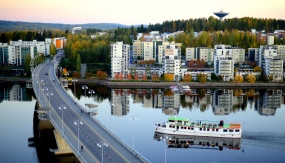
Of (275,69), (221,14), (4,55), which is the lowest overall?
(275,69)

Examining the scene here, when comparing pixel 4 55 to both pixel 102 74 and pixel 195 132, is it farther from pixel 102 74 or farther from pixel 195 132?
pixel 195 132

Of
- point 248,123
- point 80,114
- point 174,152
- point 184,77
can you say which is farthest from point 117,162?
point 184,77

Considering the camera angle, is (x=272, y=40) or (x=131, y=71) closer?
(x=131, y=71)

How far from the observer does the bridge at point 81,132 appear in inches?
262

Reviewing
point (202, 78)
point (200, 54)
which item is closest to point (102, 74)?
point (202, 78)

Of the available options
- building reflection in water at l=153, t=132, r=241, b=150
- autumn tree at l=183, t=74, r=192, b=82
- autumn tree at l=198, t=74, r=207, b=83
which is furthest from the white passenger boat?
autumn tree at l=183, t=74, r=192, b=82

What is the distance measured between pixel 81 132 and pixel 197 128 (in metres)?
2.81

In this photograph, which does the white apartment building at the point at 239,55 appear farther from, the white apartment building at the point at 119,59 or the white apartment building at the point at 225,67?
the white apartment building at the point at 119,59

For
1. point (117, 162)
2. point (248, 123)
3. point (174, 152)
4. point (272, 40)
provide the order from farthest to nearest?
point (272, 40) < point (248, 123) < point (174, 152) < point (117, 162)

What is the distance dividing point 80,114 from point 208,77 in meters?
8.69

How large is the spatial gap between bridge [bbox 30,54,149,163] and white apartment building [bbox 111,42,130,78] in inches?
215

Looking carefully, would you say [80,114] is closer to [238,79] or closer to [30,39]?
[238,79]

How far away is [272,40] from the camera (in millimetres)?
22953

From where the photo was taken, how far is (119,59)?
17953mm
